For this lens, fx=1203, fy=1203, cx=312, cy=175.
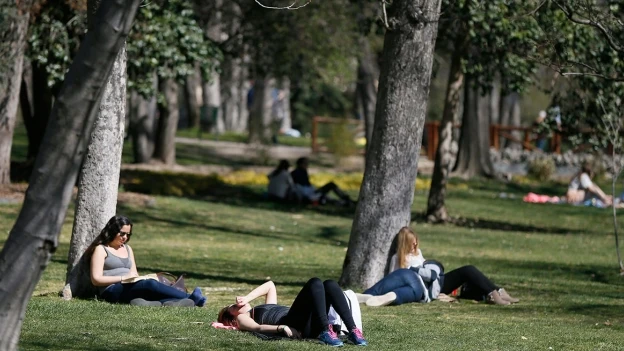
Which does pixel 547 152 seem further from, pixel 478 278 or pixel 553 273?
pixel 478 278

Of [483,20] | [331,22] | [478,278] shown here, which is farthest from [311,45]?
[478,278]

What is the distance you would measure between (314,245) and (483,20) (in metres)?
4.62

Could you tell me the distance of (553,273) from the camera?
1717 cm

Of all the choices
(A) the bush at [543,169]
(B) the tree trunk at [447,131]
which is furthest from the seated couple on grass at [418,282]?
(A) the bush at [543,169]

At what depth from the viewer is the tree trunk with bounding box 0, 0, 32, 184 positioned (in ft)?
63.8

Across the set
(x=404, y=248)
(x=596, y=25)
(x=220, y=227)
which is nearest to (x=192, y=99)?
(x=220, y=227)

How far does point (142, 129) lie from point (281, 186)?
656cm

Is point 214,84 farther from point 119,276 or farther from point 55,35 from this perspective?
point 119,276

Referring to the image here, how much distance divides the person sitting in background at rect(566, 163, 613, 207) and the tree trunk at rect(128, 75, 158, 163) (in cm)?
1131

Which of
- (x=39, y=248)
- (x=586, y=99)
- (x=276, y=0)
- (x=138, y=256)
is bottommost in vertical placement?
(x=138, y=256)

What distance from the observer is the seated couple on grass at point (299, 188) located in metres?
26.8

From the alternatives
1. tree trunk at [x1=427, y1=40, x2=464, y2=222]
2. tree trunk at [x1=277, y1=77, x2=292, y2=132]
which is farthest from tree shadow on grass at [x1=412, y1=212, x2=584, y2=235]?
tree trunk at [x1=277, y1=77, x2=292, y2=132]

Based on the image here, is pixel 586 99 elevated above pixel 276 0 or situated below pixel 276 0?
below

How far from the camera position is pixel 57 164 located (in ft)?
19.9
